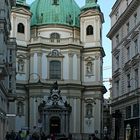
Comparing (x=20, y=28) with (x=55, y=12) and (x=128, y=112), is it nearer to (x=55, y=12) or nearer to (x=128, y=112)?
(x=55, y=12)

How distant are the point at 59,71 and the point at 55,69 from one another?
85cm

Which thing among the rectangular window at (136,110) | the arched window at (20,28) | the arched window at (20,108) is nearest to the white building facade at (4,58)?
the rectangular window at (136,110)

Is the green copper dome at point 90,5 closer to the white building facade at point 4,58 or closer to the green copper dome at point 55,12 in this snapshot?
the green copper dome at point 55,12

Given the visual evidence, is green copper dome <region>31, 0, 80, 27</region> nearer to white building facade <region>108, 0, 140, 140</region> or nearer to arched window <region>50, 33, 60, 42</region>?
arched window <region>50, 33, 60, 42</region>

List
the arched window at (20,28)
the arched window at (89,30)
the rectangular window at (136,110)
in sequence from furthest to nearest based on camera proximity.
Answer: the arched window at (89,30)
the arched window at (20,28)
the rectangular window at (136,110)

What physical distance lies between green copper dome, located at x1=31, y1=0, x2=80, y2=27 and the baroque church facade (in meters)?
0.24

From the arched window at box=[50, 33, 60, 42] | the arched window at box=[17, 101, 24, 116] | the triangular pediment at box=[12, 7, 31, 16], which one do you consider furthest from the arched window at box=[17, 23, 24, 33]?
the arched window at box=[17, 101, 24, 116]

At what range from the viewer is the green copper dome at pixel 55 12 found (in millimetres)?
94625

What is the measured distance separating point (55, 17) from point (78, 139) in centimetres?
2516

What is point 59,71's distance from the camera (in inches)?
3524

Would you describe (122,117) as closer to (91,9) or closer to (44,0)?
(91,9)

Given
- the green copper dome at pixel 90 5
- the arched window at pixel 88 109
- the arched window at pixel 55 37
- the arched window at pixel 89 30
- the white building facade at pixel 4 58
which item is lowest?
the arched window at pixel 88 109

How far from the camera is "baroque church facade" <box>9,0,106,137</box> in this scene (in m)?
85.2

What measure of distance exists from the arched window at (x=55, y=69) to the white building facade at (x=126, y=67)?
21.7m
